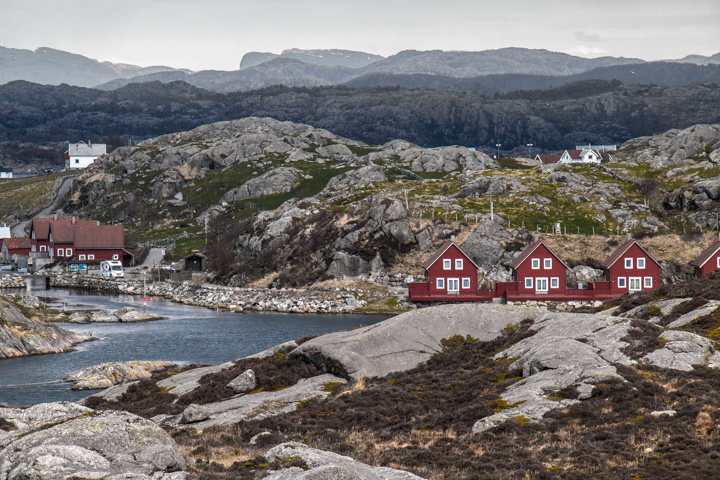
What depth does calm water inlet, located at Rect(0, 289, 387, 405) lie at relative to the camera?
195ft

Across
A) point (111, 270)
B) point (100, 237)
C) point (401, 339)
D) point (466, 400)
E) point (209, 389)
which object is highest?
point (100, 237)

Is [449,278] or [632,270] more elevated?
[632,270]

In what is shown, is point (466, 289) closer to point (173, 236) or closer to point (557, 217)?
point (557, 217)

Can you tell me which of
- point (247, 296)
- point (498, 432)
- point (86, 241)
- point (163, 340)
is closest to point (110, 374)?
point (163, 340)

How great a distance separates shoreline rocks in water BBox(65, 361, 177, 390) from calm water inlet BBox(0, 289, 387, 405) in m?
1.27

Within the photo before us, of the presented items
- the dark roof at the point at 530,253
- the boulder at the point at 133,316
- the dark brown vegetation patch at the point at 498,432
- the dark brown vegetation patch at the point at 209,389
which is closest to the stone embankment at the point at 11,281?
the boulder at the point at 133,316

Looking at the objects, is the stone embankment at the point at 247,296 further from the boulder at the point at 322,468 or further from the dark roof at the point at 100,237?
the boulder at the point at 322,468

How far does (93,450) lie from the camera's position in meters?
18.8

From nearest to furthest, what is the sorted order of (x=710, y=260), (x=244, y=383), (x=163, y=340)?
(x=244, y=383) → (x=163, y=340) → (x=710, y=260)

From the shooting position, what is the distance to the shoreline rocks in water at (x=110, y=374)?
188 ft

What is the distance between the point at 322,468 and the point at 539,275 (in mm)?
88116

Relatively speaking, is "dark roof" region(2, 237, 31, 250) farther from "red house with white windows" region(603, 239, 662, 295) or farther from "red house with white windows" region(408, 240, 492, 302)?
"red house with white windows" region(603, 239, 662, 295)

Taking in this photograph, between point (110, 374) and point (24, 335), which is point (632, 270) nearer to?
point (110, 374)

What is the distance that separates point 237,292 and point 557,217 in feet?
199
